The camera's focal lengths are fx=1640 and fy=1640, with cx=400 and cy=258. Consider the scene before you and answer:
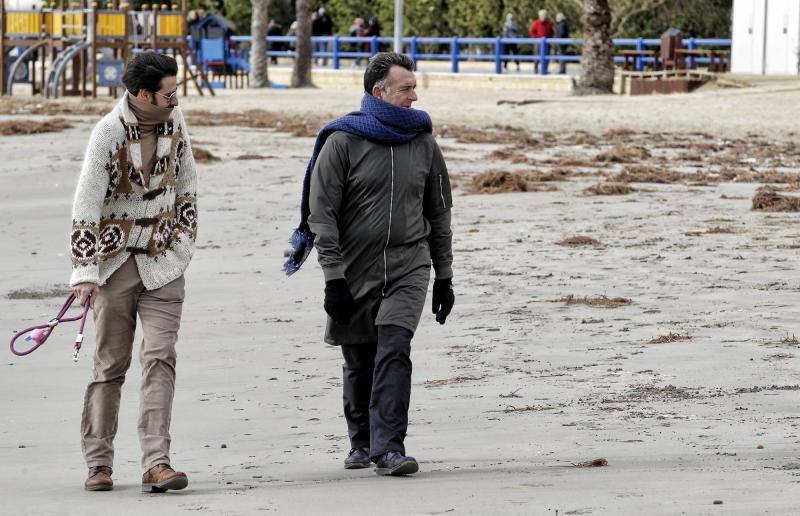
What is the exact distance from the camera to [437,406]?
7.46 m

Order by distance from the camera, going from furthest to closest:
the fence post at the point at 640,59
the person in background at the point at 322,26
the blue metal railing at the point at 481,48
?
the person in background at the point at 322,26 < the blue metal railing at the point at 481,48 < the fence post at the point at 640,59

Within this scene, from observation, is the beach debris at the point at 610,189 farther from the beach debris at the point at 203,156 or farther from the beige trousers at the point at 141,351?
the beige trousers at the point at 141,351

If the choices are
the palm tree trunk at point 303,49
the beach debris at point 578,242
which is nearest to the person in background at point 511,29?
the palm tree trunk at point 303,49

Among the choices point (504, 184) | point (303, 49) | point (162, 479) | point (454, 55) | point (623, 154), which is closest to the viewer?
point (162, 479)

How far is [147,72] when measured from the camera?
5.89 m

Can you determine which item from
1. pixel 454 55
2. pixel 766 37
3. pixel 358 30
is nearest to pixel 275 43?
pixel 358 30

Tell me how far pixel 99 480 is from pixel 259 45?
1481 inches

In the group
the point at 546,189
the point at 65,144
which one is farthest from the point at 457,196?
the point at 65,144

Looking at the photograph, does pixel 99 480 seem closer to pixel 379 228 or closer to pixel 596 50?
pixel 379 228

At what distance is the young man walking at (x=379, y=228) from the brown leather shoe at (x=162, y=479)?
74 centimetres

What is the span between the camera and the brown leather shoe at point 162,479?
5.76m

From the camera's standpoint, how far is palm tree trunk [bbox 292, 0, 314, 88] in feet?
137

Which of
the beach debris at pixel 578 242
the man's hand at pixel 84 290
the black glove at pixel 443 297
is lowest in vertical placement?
the beach debris at pixel 578 242

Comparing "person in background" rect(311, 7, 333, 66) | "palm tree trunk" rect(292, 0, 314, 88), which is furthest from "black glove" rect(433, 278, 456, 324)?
"person in background" rect(311, 7, 333, 66)
